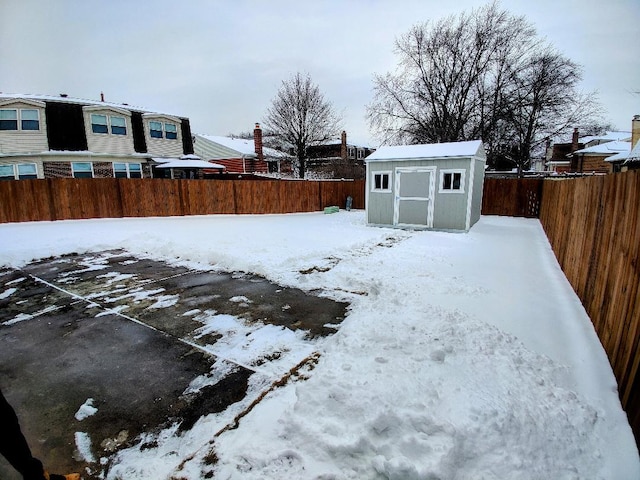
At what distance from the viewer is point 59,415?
2.24 m

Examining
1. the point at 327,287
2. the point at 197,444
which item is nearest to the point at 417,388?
the point at 197,444

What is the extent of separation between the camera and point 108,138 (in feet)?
58.0

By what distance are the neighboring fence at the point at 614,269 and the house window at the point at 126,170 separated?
21.0 m

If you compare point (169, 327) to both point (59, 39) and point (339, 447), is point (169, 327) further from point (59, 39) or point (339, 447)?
point (59, 39)

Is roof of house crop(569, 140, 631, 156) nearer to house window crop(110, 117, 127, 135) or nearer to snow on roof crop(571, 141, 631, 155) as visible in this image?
snow on roof crop(571, 141, 631, 155)

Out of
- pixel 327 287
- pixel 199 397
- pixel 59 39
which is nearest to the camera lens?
pixel 199 397

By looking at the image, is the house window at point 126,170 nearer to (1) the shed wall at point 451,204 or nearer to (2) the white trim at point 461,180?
(1) the shed wall at point 451,204

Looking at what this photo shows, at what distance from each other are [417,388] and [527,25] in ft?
82.6


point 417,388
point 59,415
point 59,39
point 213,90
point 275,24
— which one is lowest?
point 59,415

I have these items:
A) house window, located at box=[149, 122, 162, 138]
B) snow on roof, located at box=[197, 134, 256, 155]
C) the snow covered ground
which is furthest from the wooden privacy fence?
snow on roof, located at box=[197, 134, 256, 155]

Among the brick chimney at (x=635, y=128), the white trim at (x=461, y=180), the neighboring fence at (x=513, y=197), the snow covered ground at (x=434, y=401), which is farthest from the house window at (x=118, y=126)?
the brick chimney at (x=635, y=128)

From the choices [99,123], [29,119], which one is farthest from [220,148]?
[29,119]

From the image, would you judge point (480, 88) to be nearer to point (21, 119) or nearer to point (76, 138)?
point (76, 138)

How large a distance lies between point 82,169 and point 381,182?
16874 mm
